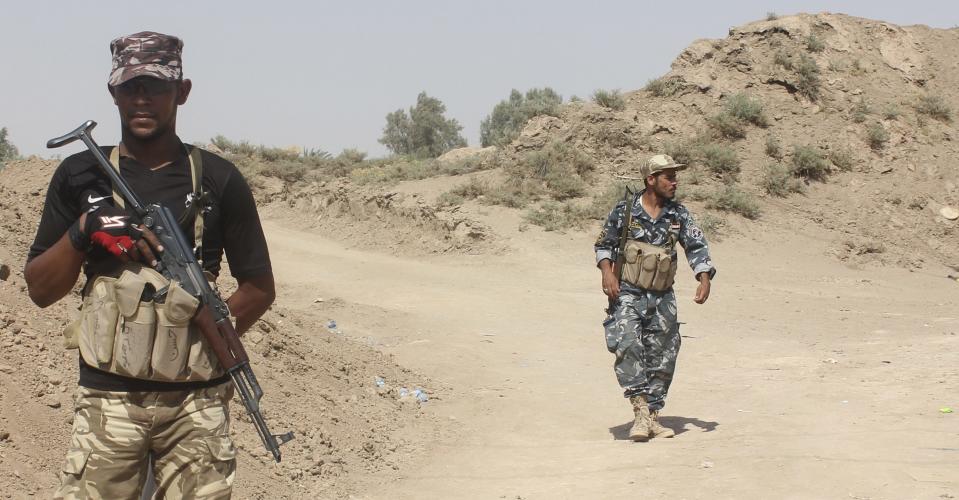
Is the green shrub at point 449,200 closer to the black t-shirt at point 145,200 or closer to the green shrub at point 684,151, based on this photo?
the green shrub at point 684,151

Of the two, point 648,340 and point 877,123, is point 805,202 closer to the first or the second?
point 877,123

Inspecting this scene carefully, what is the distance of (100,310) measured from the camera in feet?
9.03

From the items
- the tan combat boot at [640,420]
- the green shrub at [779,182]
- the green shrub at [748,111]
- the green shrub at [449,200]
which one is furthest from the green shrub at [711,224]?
the tan combat boot at [640,420]

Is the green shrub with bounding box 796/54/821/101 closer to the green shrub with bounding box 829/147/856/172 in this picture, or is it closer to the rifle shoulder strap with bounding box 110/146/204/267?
the green shrub with bounding box 829/147/856/172

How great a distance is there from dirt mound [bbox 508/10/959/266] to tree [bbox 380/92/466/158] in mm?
25801

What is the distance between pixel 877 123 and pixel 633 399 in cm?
1847

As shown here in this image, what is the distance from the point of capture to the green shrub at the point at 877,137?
22.7 meters

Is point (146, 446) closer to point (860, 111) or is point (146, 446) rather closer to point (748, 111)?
point (748, 111)

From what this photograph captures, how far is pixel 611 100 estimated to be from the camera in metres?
23.8

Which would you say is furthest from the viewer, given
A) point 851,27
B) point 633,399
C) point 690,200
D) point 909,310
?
point 851,27

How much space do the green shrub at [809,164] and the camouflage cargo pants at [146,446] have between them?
20322mm

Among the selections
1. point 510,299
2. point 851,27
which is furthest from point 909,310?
point 851,27

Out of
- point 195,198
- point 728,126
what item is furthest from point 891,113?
point 195,198

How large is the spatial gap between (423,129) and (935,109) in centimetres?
2966
